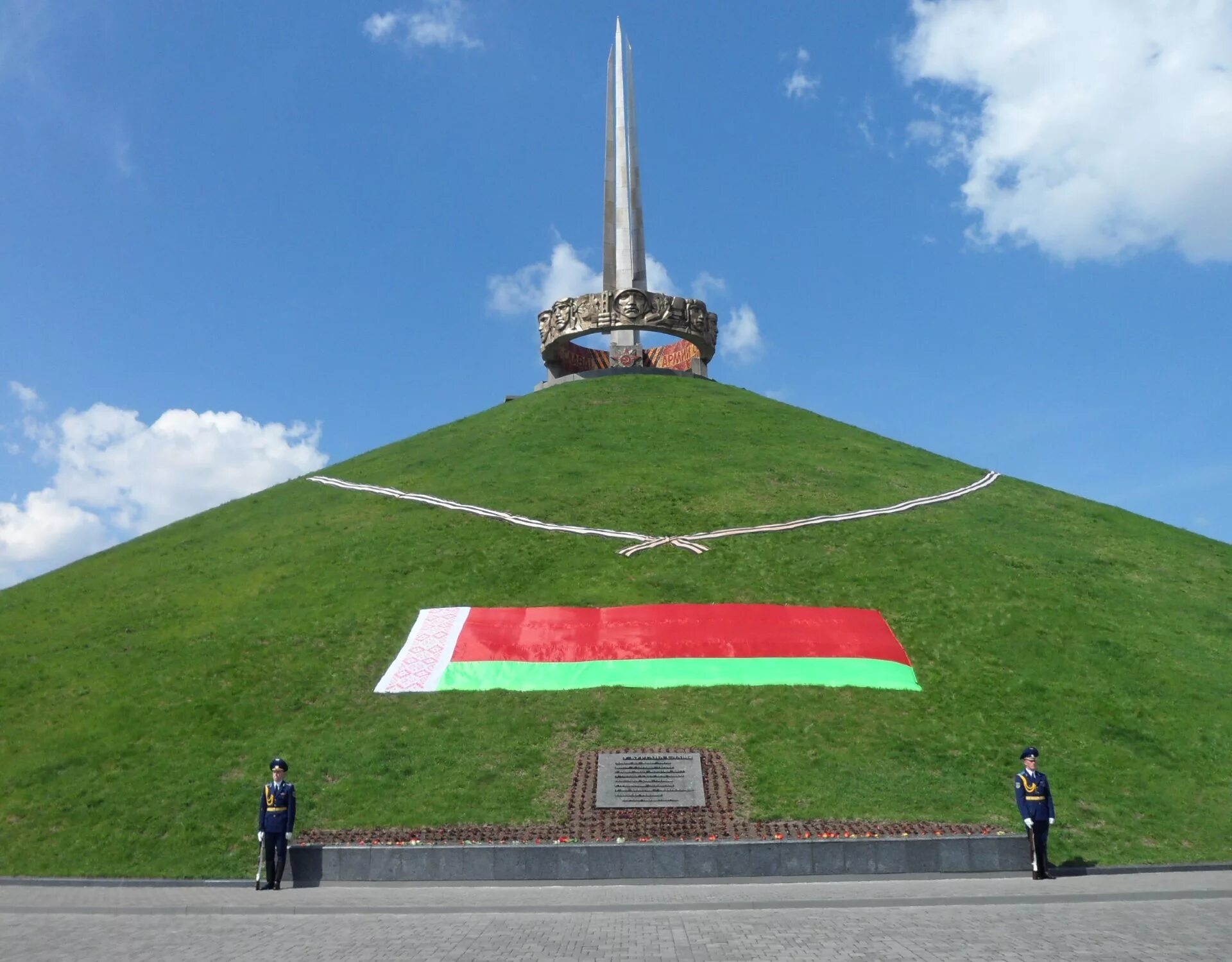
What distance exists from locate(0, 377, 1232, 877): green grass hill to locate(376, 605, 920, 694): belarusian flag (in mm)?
505

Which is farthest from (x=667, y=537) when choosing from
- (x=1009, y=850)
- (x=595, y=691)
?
(x=1009, y=850)

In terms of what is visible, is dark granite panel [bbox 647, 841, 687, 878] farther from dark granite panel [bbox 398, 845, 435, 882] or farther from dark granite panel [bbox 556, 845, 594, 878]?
dark granite panel [bbox 398, 845, 435, 882]

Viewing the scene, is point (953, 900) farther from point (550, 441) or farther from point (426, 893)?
point (550, 441)

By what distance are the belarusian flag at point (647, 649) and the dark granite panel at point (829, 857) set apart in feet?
21.2

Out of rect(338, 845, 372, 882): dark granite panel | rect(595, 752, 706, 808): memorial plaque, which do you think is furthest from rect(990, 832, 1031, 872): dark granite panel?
rect(338, 845, 372, 882): dark granite panel

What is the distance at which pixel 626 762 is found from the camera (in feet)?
56.6

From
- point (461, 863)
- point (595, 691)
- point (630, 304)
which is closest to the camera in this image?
point (461, 863)

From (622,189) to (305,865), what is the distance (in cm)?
4072

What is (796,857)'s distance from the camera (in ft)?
47.0

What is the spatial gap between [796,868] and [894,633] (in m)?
9.55

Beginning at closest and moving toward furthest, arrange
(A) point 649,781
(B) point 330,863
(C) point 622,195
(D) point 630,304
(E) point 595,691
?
(B) point 330,863
(A) point 649,781
(E) point 595,691
(D) point 630,304
(C) point 622,195

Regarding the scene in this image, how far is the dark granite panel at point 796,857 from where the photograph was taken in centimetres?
1430

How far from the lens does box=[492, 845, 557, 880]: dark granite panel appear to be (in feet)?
47.0

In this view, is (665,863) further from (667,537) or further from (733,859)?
(667,537)
